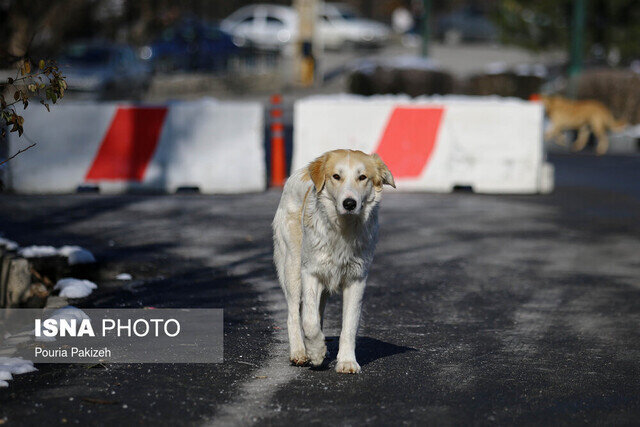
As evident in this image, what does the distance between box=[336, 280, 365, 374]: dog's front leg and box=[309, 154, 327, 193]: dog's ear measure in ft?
1.94

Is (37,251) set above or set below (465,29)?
below

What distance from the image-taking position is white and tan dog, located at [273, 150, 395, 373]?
610 centimetres

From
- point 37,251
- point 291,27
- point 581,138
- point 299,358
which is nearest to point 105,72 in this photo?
point 581,138

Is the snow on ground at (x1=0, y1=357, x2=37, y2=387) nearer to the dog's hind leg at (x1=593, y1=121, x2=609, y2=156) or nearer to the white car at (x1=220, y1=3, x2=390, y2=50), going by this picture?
the dog's hind leg at (x1=593, y1=121, x2=609, y2=156)

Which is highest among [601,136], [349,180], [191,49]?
[349,180]

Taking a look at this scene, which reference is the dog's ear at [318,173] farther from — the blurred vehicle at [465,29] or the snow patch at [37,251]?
the blurred vehicle at [465,29]

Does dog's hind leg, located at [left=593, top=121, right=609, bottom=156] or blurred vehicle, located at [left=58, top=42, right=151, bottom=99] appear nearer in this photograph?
dog's hind leg, located at [left=593, top=121, right=609, bottom=156]

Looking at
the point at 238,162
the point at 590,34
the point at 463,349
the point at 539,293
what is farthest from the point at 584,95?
the point at 463,349

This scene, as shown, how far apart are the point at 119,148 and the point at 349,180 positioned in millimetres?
8521

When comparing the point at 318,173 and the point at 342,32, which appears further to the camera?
the point at 342,32

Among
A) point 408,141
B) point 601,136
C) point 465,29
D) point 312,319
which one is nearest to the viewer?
point 312,319

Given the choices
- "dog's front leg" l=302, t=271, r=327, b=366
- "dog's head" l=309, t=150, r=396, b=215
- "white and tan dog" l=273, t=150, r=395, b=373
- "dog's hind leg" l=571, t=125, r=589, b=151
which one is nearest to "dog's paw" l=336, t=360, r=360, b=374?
"white and tan dog" l=273, t=150, r=395, b=373

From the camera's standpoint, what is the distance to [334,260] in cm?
622

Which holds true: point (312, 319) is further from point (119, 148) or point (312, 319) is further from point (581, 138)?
point (581, 138)
